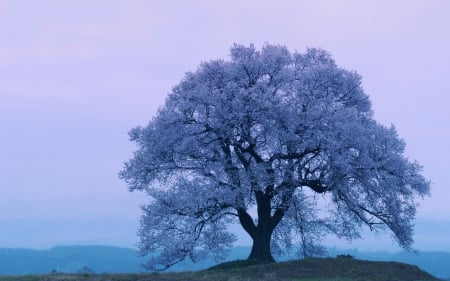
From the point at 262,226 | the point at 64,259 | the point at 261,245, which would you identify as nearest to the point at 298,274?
the point at 261,245

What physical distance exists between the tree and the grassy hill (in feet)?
13.9

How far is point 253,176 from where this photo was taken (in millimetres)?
37375

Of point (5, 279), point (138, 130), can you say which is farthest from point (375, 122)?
point (5, 279)

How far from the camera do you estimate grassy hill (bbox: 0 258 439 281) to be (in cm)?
3200

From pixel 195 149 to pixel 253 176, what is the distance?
368cm

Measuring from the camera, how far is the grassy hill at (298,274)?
3200 centimetres

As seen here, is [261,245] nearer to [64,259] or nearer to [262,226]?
[262,226]

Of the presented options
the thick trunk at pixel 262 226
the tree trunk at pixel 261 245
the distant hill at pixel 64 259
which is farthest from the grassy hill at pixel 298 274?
the distant hill at pixel 64 259

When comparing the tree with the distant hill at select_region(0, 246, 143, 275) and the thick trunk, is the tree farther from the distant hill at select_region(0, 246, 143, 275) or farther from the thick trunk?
the distant hill at select_region(0, 246, 143, 275)

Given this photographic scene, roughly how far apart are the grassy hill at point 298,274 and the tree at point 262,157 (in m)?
4.22

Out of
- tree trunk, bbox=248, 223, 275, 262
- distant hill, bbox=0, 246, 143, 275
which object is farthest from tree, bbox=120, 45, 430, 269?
distant hill, bbox=0, 246, 143, 275

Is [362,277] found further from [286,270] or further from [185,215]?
[185,215]

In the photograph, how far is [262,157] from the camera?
39.1 m

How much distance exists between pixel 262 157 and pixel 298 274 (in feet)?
27.6
